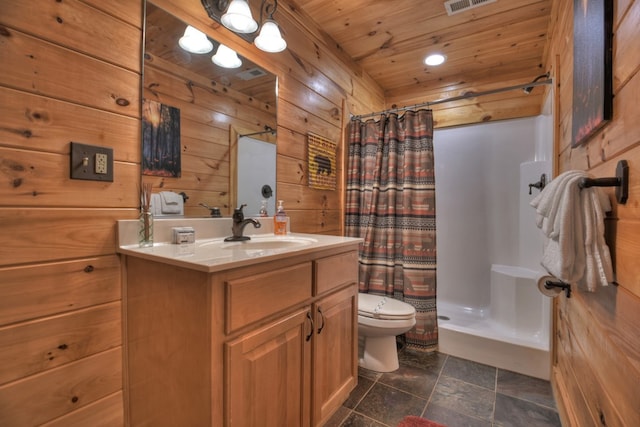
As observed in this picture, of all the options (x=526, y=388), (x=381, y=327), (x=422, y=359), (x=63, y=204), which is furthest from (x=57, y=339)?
(x=526, y=388)

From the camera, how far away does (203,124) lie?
1399mm

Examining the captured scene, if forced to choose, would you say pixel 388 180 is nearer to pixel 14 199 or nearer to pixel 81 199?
pixel 81 199

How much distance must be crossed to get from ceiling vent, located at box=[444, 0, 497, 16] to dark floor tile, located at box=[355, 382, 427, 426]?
2.36 meters

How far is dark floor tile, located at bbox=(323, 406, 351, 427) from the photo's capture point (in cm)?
144

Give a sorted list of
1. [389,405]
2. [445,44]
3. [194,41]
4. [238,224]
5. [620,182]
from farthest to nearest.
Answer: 1. [445,44]
2. [389,405]
3. [238,224]
4. [194,41]
5. [620,182]

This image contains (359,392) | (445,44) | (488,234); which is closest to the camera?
(359,392)

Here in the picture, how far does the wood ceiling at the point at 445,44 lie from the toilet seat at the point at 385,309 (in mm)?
1913

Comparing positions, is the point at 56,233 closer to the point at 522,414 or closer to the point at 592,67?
the point at 592,67

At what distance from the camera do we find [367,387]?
5.72ft

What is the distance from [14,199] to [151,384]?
0.71 m

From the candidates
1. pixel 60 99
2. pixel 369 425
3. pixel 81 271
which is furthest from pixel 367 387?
pixel 60 99

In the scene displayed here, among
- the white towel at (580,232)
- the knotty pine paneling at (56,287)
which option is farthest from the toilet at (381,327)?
the knotty pine paneling at (56,287)

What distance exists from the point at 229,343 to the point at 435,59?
8.81ft

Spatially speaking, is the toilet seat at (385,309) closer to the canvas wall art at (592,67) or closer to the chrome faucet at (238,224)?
the chrome faucet at (238,224)
